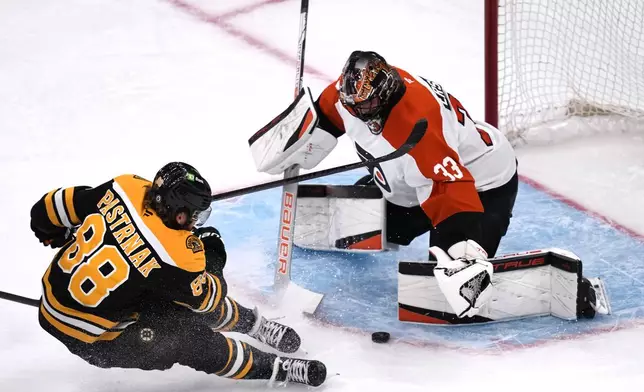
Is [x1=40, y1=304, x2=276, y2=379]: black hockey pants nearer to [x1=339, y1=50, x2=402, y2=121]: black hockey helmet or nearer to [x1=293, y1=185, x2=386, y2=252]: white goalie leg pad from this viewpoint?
[x1=339, y1=50, x2=402, y2=121]: black hockey helmet

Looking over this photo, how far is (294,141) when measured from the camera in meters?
3.57

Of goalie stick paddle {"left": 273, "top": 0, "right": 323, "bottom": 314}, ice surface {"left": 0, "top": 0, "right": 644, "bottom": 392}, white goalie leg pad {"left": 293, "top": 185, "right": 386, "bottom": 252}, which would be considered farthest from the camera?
white goalie leg pad {"left": 293, "top": 185, "right": 386, "bottom": 252}

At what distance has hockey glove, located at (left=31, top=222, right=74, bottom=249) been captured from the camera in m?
3.02

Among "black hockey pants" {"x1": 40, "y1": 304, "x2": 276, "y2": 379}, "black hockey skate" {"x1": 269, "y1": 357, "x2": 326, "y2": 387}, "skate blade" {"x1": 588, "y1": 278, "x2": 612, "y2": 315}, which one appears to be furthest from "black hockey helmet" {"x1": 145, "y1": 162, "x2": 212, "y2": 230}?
"skate blade" {"x1": 588, "y1": 278, "x2": 612, "y2": 315}

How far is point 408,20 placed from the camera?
5898 millimetres

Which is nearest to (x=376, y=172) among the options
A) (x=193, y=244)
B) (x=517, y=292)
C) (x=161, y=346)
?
(x=517, y=292)

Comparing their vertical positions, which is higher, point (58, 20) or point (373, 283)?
point (58, 20)

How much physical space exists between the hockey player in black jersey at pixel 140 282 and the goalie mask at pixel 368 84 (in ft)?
1.86

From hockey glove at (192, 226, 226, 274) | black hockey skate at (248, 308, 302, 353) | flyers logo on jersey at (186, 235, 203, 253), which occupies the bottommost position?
black hockey skate at (248, 308, 302, 353)

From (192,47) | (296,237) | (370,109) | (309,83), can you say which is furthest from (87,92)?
(370,109)

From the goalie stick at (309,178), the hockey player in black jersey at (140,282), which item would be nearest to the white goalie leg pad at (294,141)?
the goalie stick at (309,178)

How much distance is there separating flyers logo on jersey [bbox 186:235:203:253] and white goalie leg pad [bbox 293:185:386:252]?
104 centimetres

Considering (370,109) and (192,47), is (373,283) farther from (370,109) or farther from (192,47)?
(192,47)

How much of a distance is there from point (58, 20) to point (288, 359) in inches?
135
